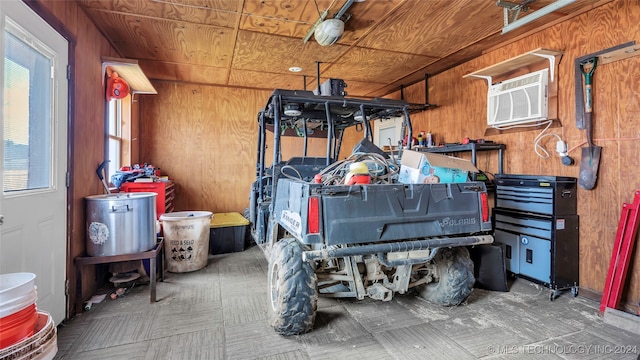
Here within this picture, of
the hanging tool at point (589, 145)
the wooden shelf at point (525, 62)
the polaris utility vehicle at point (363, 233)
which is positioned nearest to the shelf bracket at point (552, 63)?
the wooden shelf at point (525, 62)

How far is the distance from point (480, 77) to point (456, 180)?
6.64ft

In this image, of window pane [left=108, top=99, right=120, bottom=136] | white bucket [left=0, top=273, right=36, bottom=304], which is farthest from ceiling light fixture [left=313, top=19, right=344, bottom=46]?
window pane [left=108, top=99, right=120, bottom=136]

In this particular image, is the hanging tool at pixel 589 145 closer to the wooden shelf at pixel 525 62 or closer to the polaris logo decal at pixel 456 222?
the wooden shelf at pixel 525 62

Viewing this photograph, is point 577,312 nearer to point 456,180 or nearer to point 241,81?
point 456,180

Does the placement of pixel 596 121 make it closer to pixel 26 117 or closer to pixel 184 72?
pixel 26 117

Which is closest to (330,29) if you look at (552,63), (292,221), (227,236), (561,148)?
(292,221)

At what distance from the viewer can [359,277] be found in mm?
2209

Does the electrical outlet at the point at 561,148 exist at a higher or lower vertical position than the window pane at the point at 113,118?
lower

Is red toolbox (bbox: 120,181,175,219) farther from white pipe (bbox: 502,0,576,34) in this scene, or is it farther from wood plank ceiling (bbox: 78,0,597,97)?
white pipe (bbox: 502,0,576,34)

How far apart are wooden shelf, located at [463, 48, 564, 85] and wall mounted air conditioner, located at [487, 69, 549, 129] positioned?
0.41 feet

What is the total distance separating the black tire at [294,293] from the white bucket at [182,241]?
5.97 ft

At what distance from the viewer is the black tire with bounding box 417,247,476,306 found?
8.28ft

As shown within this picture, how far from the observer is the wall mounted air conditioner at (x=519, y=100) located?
3057mm

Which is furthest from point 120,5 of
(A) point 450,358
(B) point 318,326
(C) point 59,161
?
(A) point 450,358
